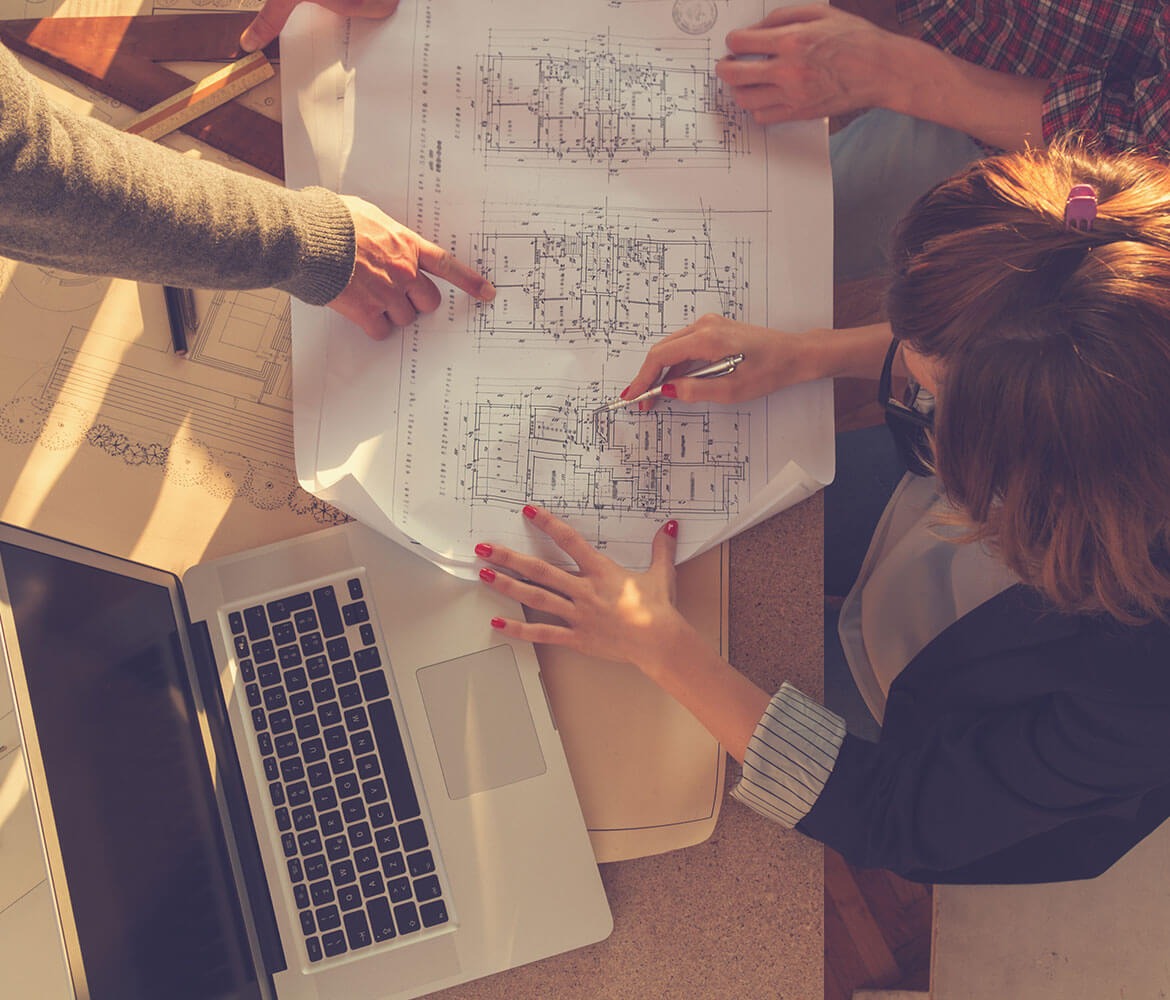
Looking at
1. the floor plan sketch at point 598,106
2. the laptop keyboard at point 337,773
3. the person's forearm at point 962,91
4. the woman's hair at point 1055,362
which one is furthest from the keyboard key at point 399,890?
the person's forearm at point 962,91

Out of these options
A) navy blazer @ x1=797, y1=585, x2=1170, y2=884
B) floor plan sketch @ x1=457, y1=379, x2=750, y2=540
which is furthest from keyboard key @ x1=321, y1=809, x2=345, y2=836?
navy blazer @ x1=797, y1=585, x2=1170, y2=884

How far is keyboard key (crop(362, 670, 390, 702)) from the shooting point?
0.81 meters

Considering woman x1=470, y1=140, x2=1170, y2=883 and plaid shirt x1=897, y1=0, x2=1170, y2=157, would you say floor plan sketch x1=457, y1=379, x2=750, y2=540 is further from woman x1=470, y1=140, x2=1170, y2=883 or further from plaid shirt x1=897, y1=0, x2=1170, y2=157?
plaid shirt x1=897, y1=0, x2=1170, y2=157

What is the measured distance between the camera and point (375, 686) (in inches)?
31.9

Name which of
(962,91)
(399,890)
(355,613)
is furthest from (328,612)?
(962,91)

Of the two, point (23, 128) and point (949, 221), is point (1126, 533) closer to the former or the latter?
point (949, 221)

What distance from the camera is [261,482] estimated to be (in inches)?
34.1

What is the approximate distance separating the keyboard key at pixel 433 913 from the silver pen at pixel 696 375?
0.45 metres

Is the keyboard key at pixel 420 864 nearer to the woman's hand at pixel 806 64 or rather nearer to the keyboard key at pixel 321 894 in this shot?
the keyboard key at pixel 321 894

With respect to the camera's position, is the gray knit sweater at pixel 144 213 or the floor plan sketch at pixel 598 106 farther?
the floor plan sketch at pixel 598 106

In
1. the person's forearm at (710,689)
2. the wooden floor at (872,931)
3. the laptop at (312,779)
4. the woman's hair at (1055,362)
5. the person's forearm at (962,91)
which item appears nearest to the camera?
the woman's hair at (1055,362)

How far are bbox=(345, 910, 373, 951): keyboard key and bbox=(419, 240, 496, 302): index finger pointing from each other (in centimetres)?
55

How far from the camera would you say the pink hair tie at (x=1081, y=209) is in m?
0.59

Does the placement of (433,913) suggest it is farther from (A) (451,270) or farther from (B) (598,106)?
(B) (598,106)
